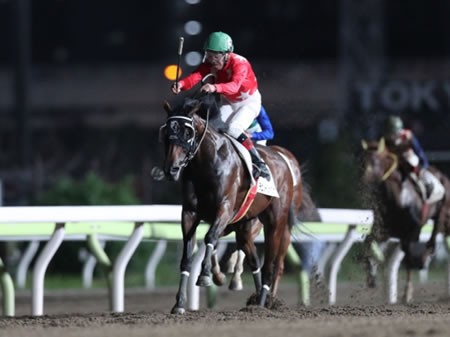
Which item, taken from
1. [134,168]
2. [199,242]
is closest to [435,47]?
[134,168]

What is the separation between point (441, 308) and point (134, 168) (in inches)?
442

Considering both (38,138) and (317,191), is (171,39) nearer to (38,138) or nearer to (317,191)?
(38,138)

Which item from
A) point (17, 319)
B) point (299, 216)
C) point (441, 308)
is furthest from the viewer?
point (299, 216)

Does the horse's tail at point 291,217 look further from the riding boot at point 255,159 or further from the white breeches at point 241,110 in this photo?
the white breeches at point 241,110

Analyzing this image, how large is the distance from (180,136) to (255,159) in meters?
1.01

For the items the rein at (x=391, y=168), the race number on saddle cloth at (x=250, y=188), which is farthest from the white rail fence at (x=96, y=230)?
the rein at (x=391, y=168)

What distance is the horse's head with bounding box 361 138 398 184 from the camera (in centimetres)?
1384

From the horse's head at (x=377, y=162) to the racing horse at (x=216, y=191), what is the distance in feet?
10.4


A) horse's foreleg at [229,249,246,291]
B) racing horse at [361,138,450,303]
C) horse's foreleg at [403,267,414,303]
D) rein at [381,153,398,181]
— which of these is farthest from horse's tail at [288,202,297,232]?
rein at [381,153,398,181]

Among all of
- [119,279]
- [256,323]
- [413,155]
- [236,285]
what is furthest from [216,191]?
[413,155]

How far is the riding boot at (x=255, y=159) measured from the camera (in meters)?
10.1

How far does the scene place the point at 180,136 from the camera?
9281mm

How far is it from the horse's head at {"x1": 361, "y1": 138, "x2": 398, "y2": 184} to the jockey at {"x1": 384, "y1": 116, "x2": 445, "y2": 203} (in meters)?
0.11

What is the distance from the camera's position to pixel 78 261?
59.3 ft
